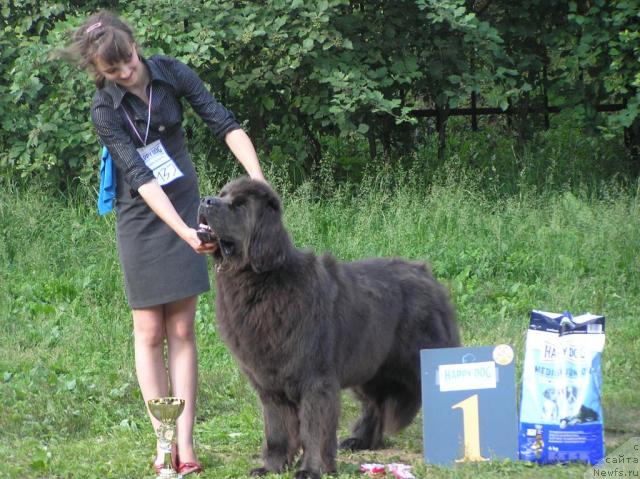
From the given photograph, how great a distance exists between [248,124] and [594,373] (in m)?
5.56

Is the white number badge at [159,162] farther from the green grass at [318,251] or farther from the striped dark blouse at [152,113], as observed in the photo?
the green grass at [318,251]

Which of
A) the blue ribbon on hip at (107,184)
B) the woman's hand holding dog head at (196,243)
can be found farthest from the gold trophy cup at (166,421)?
the blue ribbon on hip at (107,184)

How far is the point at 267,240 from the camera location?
407 centimetres

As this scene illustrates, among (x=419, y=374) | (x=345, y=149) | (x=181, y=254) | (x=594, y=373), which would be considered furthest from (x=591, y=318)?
(x=345, y=149)

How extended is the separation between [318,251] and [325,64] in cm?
177

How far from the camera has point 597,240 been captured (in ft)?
25.7

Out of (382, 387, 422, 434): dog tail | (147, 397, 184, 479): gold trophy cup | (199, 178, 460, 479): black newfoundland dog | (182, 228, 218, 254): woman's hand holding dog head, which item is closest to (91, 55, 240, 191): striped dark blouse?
(182, 228, 218, 254): woman's hand holding dog head

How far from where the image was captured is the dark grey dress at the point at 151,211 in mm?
4316

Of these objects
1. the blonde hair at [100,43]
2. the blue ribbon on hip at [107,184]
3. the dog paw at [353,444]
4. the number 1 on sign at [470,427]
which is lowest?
the dog paw at [353,444]

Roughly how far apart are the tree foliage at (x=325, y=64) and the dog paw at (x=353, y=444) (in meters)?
3.77

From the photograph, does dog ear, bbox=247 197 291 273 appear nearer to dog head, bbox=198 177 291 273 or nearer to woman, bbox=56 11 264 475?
dog head, bbox=198 177 291 273

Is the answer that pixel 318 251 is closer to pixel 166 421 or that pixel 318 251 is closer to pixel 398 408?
pixel 398 408

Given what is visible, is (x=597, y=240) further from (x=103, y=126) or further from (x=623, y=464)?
(x=103, y=126)

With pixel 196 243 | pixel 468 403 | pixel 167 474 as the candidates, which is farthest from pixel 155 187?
pixel 468 403
